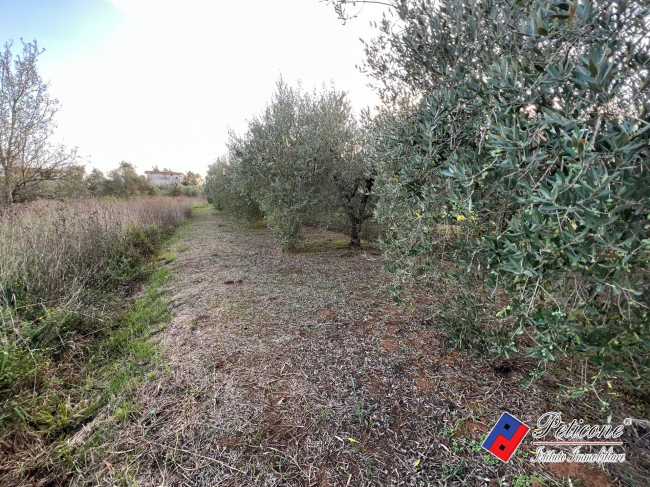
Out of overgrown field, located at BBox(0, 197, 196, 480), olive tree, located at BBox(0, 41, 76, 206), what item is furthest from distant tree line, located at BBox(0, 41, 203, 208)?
overgrown field, located at BBox(0, 197, 196, 480)

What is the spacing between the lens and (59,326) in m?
3.43

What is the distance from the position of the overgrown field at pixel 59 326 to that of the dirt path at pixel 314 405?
0.56 meters

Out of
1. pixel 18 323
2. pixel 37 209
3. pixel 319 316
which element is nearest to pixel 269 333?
pixel 319 316

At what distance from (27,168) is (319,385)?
12.6 m

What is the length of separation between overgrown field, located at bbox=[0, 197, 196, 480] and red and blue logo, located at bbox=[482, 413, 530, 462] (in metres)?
3.13

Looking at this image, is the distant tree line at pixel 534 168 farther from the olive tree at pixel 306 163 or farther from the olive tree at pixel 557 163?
the olive tree at pixel 306 163

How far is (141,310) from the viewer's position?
448cm

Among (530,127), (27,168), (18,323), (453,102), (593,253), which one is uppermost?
(27,168)

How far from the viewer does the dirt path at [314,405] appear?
1761 mm

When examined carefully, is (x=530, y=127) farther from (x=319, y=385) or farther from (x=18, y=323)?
(x=18, y=323)

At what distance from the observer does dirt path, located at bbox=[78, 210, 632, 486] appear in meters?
1.76

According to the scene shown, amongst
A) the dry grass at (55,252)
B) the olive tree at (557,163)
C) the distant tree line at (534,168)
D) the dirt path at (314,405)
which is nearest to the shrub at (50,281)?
the dry grass at (55,252)

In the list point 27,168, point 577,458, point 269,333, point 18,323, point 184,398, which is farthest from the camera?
point 27,168

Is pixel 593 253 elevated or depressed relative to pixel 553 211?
depressed
